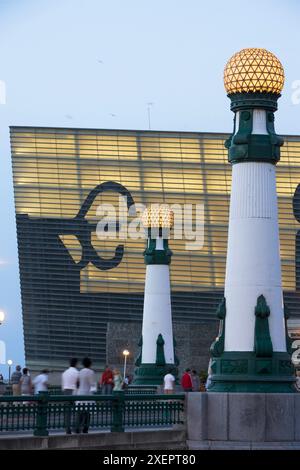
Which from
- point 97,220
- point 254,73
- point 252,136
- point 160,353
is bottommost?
point 160,353

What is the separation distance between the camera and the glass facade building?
121m

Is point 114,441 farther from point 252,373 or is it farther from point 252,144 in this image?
point 252,144

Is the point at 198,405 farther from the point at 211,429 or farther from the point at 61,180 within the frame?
the point at 61,180

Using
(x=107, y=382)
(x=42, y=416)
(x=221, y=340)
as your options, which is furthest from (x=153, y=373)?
(x=42, y=416)

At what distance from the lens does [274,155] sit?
89.1 feet

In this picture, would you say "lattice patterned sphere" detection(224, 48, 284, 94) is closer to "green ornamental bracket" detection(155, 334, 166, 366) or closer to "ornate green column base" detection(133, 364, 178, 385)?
"green ornamental bracket" detection(155, 334, 166, 366)

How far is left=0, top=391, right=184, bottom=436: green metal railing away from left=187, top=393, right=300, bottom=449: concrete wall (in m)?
1.08

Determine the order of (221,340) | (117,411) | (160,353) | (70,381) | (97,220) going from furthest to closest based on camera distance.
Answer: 1. (97,220)
2. (160,353)
3. (70,381)
4. (221,340)
5. (117,411)

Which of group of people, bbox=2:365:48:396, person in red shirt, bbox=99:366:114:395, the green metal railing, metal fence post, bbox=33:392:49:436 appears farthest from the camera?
person in red shirt, bbox=99:366:114:395

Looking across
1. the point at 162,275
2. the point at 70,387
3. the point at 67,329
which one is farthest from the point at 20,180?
the point at 70,387

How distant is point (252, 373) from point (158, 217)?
2114 centimetres

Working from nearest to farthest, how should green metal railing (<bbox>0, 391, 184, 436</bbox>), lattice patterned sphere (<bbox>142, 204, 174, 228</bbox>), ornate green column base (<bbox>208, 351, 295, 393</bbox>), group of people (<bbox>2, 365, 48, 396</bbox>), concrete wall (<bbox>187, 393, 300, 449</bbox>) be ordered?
green metal railing (<bbox>0, 391, 184, 436</bbox>) → concrete wall (<bbox>187, 393, 300, 449</bbox>) → ornate green column base (<bbox>208, 351, 295, 393</bbox>) → group of people (<bbox>2, 365, 48, 396</bbox>) → lattice patterned sphere (<bbox>142, 204, 174, 228</bbox>)

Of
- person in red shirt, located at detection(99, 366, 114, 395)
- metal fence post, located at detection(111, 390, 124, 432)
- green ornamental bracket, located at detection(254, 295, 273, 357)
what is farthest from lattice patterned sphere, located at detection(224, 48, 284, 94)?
person in red shirt, located at detection(99, 366, 114, 395)

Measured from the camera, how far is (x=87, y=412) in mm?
26344
